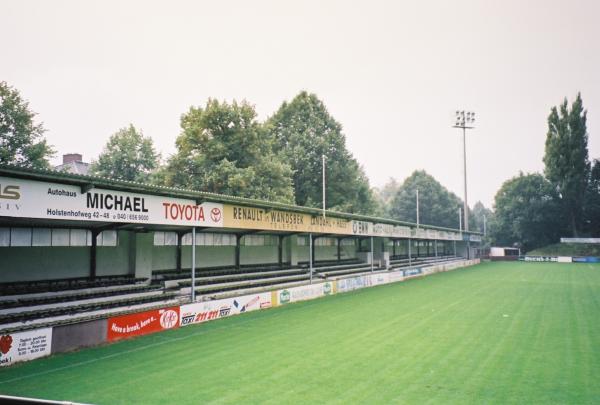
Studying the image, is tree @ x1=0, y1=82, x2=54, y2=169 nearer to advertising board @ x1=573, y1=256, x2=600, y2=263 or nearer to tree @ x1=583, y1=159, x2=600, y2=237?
advertising board @ x1=573, y1=256, x2=600, y2=263

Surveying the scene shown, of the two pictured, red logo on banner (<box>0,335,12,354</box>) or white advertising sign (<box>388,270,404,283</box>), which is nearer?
red logo on banner (<box>0,335,12,354</box>)

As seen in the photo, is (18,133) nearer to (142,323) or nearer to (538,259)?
(142,323)

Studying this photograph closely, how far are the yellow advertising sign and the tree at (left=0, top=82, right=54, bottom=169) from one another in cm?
2300

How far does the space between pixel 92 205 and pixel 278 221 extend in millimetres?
11470

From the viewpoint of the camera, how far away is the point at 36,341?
498 inches

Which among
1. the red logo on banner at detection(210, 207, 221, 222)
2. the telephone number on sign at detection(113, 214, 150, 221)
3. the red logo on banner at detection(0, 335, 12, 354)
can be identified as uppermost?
the red logo on banner at detection(210, 207, 221, 222)

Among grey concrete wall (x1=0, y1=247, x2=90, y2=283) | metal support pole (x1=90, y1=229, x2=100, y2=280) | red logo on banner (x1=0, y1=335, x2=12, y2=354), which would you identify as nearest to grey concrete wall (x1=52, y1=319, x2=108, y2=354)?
red logo on banner (x1=0, y1=335, x2=12, y2=354)

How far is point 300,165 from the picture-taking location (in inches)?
2032

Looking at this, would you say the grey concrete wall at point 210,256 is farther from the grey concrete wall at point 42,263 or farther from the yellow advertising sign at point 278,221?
the grey concrete wall at point 42,263

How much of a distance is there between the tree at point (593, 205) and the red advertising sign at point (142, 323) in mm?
83046

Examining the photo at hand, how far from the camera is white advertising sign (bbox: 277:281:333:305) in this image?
24.3 metres

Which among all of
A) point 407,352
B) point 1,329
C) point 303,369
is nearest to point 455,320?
point 407,352

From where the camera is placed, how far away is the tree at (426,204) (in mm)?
94062

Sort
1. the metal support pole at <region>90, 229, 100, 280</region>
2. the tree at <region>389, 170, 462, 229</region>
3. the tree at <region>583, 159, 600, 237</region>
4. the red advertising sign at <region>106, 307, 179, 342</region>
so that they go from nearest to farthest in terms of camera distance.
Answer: the red advertising sign at <region>106, 307, 179, 342</region> < the metal support pole at <region>90, 229, 100, 280</region> < the tree at <region>583, 159, 600, 237</region> < the tree at <region>389, 170, 462, 229</region>
